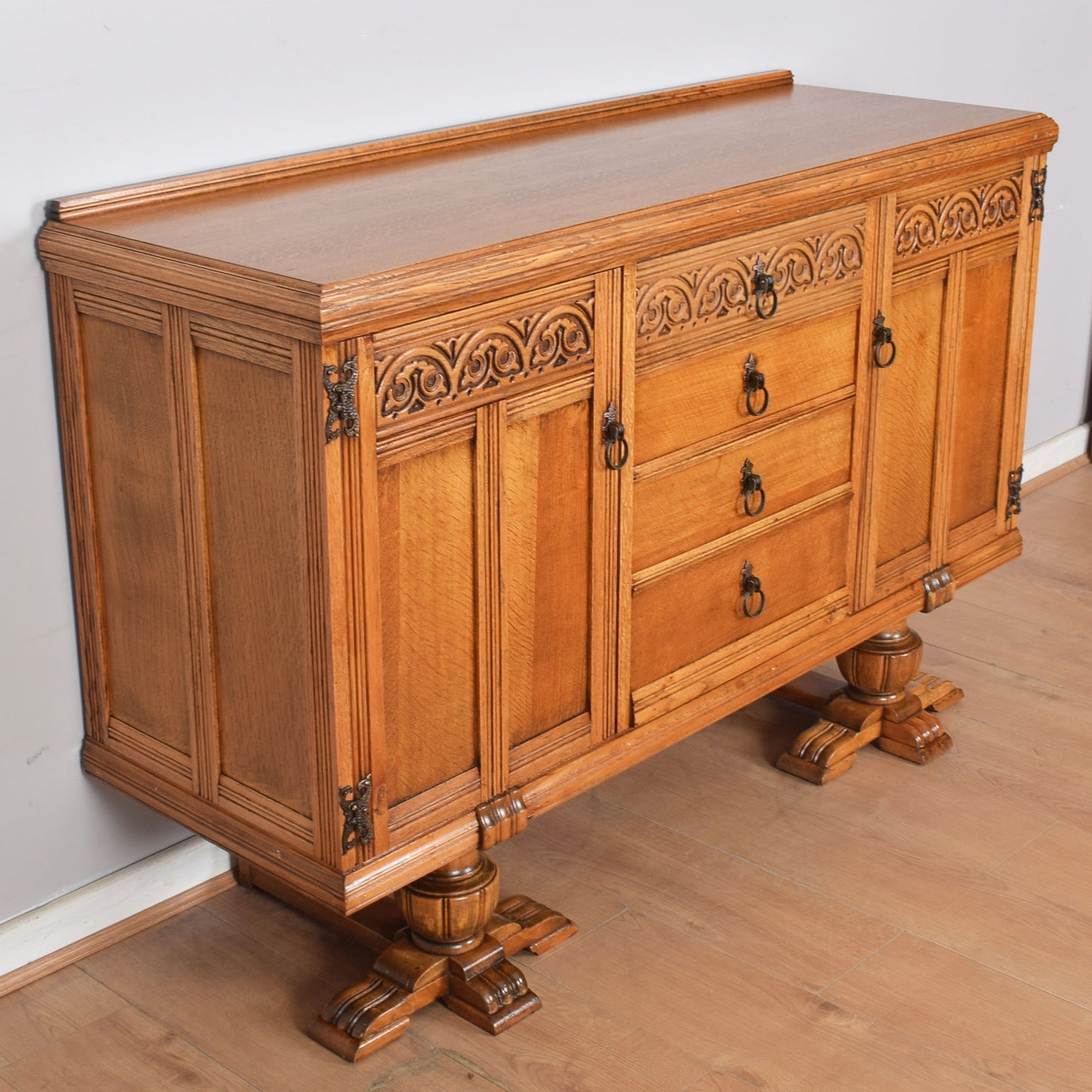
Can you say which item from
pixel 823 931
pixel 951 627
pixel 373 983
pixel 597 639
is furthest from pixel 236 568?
pixel 951 627

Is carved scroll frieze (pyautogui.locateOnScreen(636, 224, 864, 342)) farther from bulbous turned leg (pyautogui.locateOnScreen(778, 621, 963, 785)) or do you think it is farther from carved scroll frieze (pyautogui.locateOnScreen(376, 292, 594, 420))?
bulbous turned leg (pyautogui.locateOnScreen(778, 621, 963, 785))

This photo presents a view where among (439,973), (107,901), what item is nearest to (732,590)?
(439,973)

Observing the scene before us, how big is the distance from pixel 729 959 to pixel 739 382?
790 mm

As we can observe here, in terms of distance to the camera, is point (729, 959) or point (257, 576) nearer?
point (257, 576)

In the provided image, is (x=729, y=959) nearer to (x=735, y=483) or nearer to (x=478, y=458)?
(x=735, y=483)

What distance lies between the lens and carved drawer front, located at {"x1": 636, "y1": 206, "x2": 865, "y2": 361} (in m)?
1.92

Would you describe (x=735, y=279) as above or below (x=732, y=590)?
above

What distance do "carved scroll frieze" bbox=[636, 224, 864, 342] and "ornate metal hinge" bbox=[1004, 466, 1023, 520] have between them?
2.11 feet

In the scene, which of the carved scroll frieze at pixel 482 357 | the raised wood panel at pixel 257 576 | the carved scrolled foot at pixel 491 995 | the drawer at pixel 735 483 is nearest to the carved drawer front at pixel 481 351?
the carved scroll frieze at pixel 482 357

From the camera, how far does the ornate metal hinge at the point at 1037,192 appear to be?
2.46m

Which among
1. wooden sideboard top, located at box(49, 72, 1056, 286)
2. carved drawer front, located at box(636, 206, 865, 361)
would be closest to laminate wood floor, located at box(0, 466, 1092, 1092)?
carved drawer front, located at box(636, 206, 865, 361)

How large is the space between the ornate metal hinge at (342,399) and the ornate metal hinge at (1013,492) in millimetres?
1456

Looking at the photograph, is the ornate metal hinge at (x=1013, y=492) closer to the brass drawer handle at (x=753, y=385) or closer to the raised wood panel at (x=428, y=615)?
the brass drawer handle at (x=753, y=385)

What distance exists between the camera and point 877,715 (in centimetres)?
269
